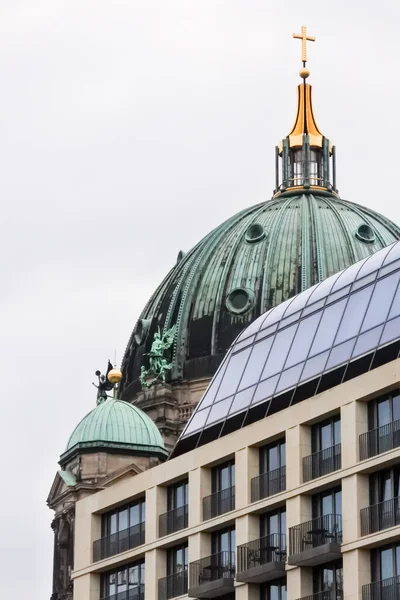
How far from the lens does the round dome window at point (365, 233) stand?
5017 inches

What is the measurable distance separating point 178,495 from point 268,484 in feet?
17.1

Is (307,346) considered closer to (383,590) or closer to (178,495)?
(178,495)

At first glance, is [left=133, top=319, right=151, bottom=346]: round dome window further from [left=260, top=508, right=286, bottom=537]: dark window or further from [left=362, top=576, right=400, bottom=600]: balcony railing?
[left=362, top=576, right=400, bottom=600]: balcony railing

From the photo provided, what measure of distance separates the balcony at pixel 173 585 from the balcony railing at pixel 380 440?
29.0ft

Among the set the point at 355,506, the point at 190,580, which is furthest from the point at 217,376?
the point at 355,506

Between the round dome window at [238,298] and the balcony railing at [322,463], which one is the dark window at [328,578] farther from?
the round dome window at [238,298]

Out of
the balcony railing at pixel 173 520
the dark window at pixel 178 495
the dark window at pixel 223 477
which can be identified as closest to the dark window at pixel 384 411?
the dark window at pixel 223 477

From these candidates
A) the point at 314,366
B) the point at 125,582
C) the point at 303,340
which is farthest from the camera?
the point at 125,582

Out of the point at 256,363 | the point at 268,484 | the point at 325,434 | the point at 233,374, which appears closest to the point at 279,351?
the point at 256,363

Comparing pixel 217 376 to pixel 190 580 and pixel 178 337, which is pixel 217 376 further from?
pixel 178 337

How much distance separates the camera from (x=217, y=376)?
74500mm

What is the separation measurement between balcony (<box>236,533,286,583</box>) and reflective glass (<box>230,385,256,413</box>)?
18.5ft

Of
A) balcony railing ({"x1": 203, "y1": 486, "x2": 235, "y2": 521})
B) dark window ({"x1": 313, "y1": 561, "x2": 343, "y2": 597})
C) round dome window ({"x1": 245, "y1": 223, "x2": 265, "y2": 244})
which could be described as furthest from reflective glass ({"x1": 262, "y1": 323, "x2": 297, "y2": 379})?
round dome window ({"x1": 245, "y1": 223, "x2": 265, "y2": 244})

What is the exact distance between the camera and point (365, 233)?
127938 millimetres
